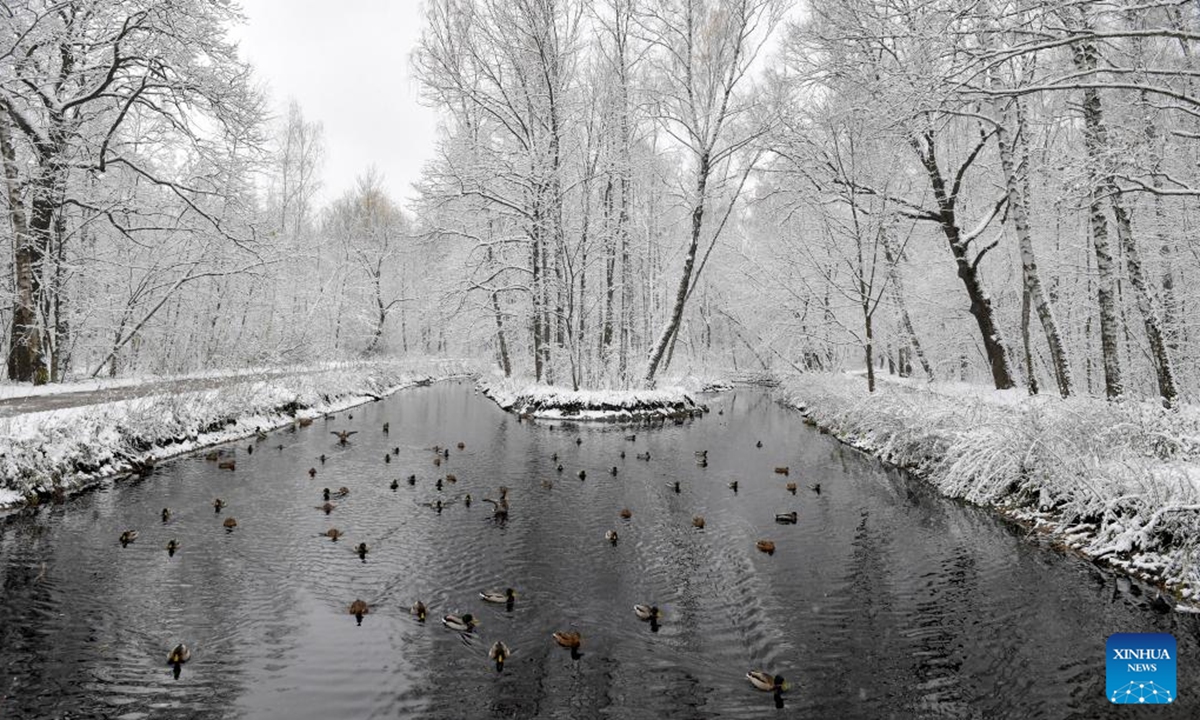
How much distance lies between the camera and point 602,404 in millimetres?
19688

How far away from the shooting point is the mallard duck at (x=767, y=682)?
4.32 metres

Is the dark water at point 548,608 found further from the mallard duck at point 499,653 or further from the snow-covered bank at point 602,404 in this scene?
the snow-covered bank at point 602,404

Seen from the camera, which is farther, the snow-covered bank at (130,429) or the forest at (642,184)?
the forest at (642,184)

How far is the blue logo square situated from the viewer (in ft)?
14.4

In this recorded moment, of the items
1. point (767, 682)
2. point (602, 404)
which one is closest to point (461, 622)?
point (767, 682)

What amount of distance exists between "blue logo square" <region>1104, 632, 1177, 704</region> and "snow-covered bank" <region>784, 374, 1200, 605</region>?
0.95 meters

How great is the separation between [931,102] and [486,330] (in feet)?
69.5

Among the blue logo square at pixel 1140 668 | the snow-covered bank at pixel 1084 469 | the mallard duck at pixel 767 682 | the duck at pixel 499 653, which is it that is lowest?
the blue logo square at pixel 1140 668

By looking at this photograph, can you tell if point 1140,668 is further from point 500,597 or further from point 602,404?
point 602,404

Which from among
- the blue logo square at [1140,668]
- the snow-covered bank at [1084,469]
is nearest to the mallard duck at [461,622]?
the blue logo square at [1140,668]

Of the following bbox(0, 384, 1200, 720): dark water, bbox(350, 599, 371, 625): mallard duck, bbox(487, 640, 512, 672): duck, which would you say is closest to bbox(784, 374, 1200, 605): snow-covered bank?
bbox(0, 384, 1200, 720): dark water

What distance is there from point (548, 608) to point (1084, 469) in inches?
268

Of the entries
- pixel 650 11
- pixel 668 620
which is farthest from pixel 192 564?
pixel 650 11

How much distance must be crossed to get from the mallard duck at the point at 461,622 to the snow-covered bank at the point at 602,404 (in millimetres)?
14140
